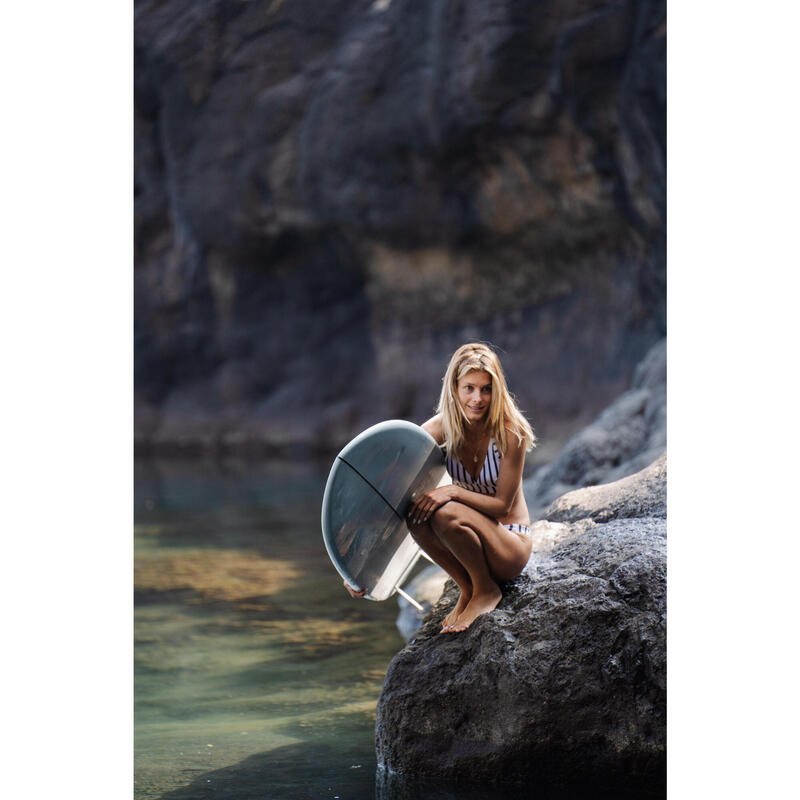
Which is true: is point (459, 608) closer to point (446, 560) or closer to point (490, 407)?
point (446, 560)

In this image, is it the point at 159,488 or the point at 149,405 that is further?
the point at 149,405

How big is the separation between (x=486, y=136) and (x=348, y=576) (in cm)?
880

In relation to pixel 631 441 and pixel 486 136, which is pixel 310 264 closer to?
pixel 486 136

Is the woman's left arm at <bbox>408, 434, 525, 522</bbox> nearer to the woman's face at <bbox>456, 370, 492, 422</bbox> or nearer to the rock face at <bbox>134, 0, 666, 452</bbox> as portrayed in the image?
the woman's face at <bbox>456, 370, 492, 422</bbox>

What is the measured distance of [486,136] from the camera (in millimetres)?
10922

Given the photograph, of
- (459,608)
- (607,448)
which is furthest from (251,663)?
(607,448)

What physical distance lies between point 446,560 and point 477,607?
14 cm

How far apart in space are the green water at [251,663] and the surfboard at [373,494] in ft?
1.90

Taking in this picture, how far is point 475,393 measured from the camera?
2719mm

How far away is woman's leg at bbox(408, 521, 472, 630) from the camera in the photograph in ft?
8.97

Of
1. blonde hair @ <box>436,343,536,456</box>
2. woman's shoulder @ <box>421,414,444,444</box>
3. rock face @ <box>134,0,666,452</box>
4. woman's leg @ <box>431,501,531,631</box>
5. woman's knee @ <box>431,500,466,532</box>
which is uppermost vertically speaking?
blonde hair @ <box>436,343,536,456</box>

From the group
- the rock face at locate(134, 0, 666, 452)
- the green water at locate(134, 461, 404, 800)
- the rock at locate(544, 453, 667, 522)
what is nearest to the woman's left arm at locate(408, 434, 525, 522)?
the rock at locate(544, 453, 667, 522)

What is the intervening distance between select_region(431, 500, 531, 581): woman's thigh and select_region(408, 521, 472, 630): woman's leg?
40mm

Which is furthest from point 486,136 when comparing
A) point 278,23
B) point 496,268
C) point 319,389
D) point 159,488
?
point 159,488
